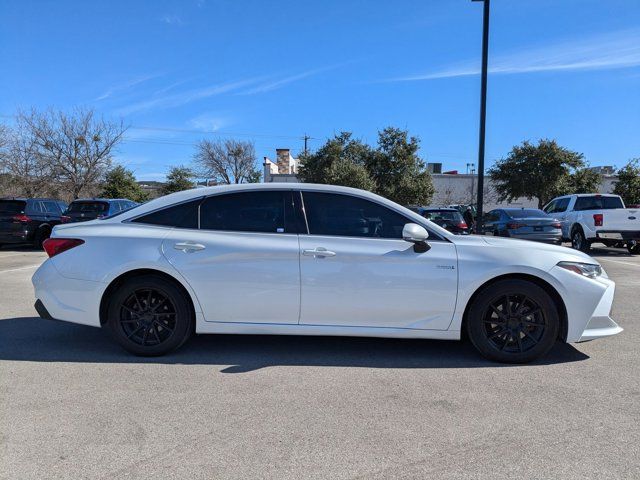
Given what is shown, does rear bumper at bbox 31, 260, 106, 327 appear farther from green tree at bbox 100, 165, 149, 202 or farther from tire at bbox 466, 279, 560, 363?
green tree at bbox 100, 165, 149, 202

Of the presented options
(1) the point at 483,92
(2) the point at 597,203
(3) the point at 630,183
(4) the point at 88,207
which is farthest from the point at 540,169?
(4) the point at 88,207

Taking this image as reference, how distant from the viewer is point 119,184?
36594mm

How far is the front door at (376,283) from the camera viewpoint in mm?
4457

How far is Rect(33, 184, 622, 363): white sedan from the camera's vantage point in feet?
14.6

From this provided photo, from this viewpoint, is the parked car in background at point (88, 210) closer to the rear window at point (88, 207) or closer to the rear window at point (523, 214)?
the rear window at point (88, 207)

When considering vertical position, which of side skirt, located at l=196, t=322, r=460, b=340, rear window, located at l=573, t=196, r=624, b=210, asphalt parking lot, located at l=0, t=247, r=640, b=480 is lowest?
asphalt parking lot, located at l=0, t=247, r=640, b=480

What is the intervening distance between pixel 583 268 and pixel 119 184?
3651 centimetres

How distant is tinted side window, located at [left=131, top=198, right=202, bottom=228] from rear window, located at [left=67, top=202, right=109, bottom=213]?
38.1 feet

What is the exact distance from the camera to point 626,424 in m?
3.39

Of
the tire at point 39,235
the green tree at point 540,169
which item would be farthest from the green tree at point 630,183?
the tire at point 39,235

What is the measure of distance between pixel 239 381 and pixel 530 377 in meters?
2.45

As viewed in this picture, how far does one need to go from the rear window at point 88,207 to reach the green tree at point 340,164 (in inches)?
649

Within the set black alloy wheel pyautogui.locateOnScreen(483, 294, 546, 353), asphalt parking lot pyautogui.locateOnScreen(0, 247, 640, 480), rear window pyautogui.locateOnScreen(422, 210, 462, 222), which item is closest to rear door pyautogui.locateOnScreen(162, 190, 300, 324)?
asphalt parking lot pyautogui.locateOnScreen(0, 247, 640, 480)

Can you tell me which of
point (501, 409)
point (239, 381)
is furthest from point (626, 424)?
point (239, 381)
